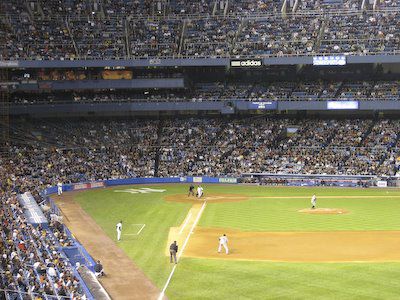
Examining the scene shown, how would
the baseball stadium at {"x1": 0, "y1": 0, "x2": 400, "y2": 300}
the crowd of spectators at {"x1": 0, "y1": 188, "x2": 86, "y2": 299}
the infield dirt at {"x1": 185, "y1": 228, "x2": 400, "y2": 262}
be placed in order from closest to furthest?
the crowd of spectators at {"x1": 0, "y1": 188, "x2": 86, "y2": 299} → the infield dirt at {"x1": 185, "y1": 228, "x2": 400, "y2": 262} → the baseball stadium at {"x1": 0, "y1": 0, "x2": 400, "y2": 300}

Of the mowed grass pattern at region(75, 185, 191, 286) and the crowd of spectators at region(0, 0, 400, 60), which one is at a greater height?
the crowd of spectators at region(0, 0, 400, 60)

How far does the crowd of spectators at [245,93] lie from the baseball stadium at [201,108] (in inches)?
9.5

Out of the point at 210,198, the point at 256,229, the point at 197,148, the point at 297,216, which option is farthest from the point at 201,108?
the point at 256,229

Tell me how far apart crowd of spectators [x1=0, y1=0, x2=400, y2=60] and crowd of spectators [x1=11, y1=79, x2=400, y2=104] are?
517 centimetres

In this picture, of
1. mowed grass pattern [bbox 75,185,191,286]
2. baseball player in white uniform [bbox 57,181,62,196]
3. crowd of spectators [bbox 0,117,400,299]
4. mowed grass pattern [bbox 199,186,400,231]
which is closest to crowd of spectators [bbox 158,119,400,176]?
crowd of spectators [bbox 0,117,400,299]

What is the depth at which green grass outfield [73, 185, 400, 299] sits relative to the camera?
2283 cm

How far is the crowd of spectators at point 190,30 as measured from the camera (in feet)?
216

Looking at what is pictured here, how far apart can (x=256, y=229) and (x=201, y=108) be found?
3467 centimetres

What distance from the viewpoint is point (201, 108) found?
68.3 meters

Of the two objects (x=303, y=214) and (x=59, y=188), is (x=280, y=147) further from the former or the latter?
(x=59, y=188)

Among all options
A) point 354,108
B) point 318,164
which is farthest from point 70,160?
point 354,108

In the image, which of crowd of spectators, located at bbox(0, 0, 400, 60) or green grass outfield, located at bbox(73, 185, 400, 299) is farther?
crowd of spectators, located at bbox(0, 0, 400, 60)

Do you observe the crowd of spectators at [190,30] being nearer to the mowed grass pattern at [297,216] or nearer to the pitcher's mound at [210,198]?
the pitcher's mound at [210,198]

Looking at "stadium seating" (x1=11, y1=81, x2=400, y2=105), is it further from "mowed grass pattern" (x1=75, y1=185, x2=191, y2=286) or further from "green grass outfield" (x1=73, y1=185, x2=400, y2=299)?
"mowed grass pattern" (x1=75, y1=185, x2=191, y2=286)
